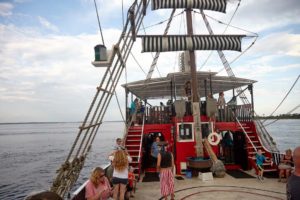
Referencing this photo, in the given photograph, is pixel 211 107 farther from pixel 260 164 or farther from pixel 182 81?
pixel 260 164

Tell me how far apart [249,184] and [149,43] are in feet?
27.0

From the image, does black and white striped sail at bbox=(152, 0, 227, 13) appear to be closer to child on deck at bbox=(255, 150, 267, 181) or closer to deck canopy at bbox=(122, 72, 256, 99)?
deck canopy at bbox=(122, 72, 256, 99)

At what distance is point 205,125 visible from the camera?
13609 millimetres

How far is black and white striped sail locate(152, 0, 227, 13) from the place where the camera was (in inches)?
588

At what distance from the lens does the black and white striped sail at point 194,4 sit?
14941mm

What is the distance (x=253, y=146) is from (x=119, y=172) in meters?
7.96

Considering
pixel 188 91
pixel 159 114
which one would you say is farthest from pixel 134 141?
pixel 188 91

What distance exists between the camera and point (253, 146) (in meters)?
12.5

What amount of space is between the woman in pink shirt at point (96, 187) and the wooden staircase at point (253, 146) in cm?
815

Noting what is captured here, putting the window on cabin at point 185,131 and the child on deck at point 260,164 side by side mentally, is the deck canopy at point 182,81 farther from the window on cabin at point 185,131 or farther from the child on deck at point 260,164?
the child on deck at point 260,164

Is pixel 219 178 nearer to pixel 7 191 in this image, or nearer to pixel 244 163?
pixel 244 163

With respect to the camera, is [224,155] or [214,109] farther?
[224,155]

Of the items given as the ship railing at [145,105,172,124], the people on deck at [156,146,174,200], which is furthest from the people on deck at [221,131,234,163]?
the people on deck at [156,146,174,200]

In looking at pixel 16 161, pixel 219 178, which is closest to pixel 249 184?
pixel 219 178
